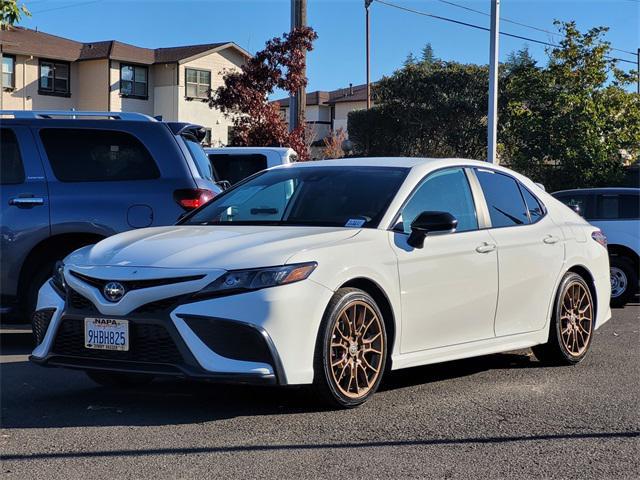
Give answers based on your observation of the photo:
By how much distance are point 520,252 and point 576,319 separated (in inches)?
40.0

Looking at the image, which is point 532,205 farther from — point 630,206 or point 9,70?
point 9,70

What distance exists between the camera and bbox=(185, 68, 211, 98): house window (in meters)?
42.6

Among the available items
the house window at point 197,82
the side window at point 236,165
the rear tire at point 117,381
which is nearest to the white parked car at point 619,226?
the side window at point 236,165

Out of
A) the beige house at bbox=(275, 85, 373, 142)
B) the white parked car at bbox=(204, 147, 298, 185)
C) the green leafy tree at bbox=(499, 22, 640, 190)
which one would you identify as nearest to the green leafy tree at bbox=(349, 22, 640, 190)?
the green leafy tree at bbox=(499, 22, 640, 190)

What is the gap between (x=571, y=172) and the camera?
2444 centimetres

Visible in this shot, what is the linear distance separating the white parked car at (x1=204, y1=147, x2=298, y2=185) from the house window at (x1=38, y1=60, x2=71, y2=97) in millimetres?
29711

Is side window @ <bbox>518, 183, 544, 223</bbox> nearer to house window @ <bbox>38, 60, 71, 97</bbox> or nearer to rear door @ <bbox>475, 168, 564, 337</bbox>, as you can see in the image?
rear door @ <bbox>475, 168, 564, 337</bbox>

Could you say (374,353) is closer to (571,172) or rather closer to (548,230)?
(548,230)

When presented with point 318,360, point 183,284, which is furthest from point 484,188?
point 183,284

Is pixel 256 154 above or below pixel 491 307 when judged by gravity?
above

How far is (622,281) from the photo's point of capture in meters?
12.5

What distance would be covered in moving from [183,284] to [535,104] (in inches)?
869

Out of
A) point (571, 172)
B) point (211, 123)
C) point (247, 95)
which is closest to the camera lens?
point (247, 95)

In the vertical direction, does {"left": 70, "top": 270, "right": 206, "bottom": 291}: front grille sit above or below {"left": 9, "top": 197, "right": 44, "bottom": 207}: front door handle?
below
